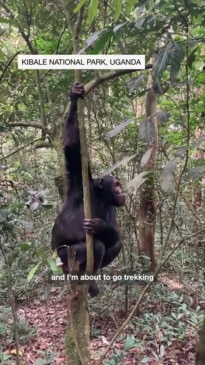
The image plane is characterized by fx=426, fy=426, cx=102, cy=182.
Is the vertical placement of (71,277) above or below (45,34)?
below

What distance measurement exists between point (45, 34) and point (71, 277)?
178cm

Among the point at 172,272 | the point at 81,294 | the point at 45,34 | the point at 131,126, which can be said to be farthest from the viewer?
the point at 172,272

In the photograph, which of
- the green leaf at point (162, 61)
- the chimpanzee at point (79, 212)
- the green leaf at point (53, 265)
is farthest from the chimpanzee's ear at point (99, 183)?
the green leaf at point (162, 61)

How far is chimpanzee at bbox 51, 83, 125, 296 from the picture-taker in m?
2.16

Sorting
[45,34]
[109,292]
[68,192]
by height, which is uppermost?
[45,34]

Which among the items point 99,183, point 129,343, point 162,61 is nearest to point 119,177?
point 99,183

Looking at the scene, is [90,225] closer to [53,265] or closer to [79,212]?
[53,265]

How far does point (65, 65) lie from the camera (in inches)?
59.0

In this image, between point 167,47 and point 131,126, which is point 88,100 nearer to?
point 131,126

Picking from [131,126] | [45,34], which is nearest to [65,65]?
[45,34]

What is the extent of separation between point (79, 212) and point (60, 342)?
5.45 ft

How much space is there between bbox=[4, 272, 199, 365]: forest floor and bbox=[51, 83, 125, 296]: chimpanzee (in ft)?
3.69

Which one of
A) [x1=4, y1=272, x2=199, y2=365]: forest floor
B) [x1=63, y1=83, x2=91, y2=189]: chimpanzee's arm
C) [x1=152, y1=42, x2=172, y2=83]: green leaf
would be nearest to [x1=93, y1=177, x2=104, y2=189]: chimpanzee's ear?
[x1=63, y1=83, x2=91, y2=189]: chimpanzee's arm

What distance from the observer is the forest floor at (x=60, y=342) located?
312cm
